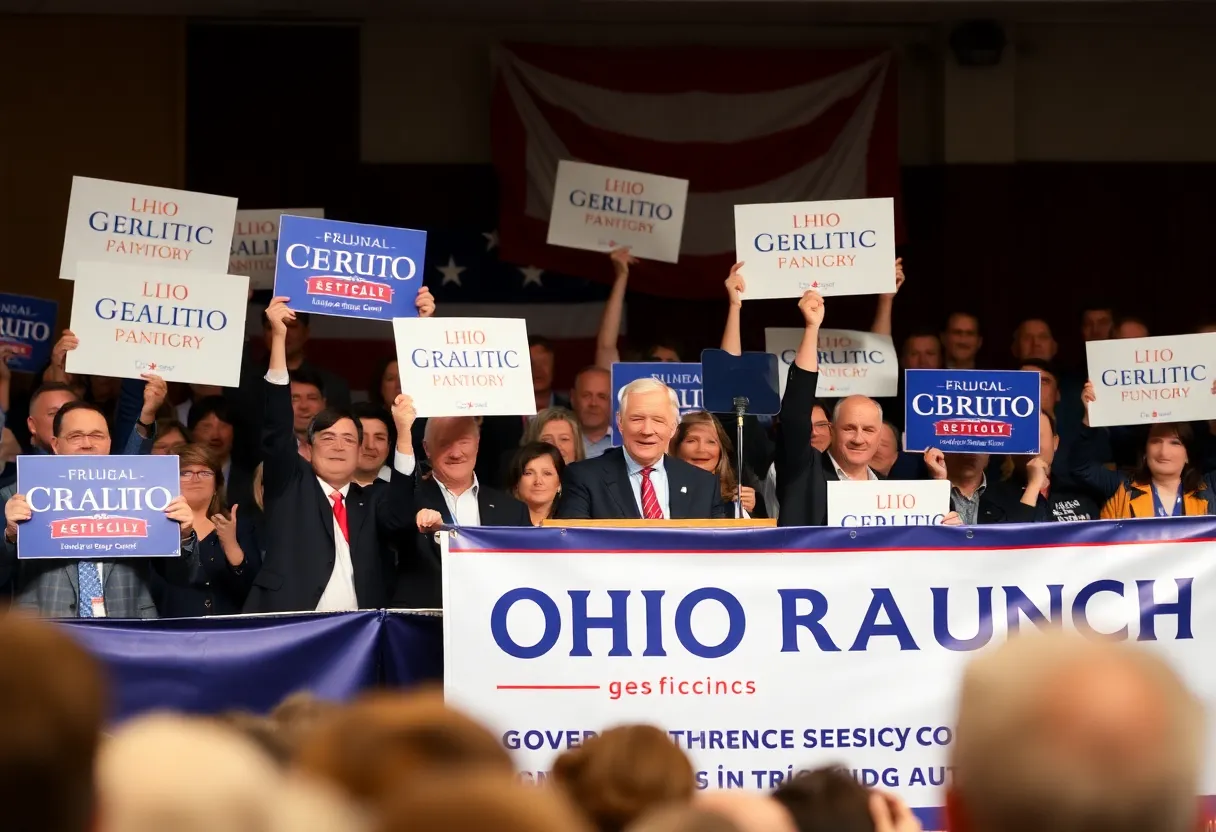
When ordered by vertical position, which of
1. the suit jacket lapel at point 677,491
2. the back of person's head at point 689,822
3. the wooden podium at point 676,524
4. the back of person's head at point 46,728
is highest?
the suit jacket lapel at point 677,491

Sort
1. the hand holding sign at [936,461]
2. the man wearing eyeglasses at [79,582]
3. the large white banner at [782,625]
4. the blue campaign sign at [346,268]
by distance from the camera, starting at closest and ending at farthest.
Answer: the large white banner at [782,625], the man wearing eyeglasses at [79,582], the blue campaign sign at [346,268], the hand holding sign at [936,461]

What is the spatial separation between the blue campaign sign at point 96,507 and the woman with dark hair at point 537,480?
4.39 ft

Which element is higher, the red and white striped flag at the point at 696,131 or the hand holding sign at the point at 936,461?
the red and white striped flag at the point at 696,131

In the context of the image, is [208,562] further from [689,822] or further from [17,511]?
[689,822]

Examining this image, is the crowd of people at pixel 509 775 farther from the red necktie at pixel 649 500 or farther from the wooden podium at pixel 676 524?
the red necktie at pixel 649 500

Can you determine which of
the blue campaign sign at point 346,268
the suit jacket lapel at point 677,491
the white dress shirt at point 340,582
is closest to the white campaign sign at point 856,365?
the suit jacket lapel at point 677,491

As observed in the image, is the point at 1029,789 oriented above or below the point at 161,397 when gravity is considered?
below

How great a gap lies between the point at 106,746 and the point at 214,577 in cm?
477

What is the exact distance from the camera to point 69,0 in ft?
34.9

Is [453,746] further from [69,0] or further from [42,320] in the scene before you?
[69,0]

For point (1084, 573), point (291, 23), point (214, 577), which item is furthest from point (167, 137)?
point (1084, 573)

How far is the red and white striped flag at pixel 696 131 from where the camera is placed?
38.2 ft

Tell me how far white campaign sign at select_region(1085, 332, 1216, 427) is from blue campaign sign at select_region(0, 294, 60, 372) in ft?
16.4

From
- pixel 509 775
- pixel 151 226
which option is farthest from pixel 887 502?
pixel 509 775
